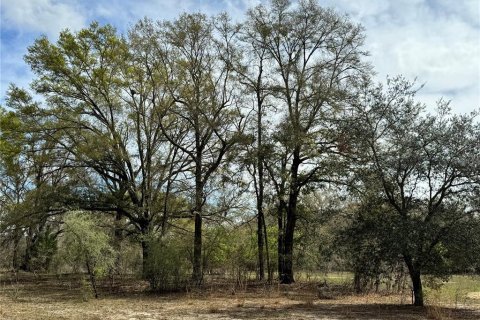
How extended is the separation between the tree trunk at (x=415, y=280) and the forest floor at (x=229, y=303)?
433mm

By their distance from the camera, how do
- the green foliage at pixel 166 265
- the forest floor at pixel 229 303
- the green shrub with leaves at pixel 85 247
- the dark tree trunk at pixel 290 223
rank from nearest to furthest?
1. the forest floor at pixel 229 303
2. the green shrub with leaves at pixel 85 247
3. the green foliage at pixel 166 265
4. the dark tree trunk at pixel 290 223

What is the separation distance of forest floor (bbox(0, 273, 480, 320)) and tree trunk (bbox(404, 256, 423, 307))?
433mm

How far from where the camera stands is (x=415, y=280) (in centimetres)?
1634

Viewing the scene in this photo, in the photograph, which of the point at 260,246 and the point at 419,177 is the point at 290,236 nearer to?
the point at 260,246

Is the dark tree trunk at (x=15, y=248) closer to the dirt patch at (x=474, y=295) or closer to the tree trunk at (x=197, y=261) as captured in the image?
the tree trunk at (x=197, y=261)

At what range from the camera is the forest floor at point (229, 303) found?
1423cm

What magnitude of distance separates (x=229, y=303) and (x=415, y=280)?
272 inches

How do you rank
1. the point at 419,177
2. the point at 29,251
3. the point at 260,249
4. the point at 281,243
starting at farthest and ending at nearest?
the point at 29,251 < the point at 281,243 < the point at 260,249 < the point at 419,177

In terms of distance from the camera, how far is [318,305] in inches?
689

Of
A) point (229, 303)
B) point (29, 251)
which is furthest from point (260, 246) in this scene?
point (29, 251)

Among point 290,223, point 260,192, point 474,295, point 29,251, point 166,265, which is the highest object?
point 260,192

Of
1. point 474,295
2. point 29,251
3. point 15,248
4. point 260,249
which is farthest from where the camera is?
point 29,251

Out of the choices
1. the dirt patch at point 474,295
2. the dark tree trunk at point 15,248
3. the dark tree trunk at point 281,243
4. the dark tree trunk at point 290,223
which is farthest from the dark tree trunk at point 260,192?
the dark tree trunk at point 15,248

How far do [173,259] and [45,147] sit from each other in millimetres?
11070
